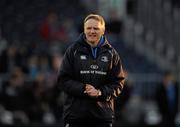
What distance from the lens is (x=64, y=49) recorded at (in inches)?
854

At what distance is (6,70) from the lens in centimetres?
1909

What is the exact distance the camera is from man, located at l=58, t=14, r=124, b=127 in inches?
357

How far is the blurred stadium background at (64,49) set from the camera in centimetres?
1700

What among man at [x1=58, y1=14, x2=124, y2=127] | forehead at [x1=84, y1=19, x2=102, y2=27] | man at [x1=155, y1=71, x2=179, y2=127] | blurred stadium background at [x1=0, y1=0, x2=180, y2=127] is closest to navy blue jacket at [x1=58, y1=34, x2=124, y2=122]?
man at [x1=58, y1=14, x2=124, y2=127]

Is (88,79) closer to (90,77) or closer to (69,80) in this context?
(90,77)

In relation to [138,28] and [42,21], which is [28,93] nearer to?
[42,21]

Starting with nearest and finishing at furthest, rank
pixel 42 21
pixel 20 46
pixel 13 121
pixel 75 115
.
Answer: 1. pixel 75 115
2. pixel 13 121
3. pixel 20 46
4. pixel 42 21

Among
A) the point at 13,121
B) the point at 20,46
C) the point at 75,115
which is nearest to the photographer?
the point at 75,115

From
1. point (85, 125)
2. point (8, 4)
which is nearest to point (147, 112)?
point (8, 4)

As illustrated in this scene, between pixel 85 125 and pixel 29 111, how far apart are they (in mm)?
7836

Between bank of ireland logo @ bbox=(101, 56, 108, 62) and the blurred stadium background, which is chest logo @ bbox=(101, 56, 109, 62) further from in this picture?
the blurred stadium background

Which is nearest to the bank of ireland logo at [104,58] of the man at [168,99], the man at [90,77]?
the man at [90,77]

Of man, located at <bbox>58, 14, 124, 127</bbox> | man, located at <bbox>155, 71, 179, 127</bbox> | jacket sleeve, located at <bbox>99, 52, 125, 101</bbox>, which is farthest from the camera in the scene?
man, located at <bbox>155, 71, 179, 127</bbox>

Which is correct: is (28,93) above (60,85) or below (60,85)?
below
